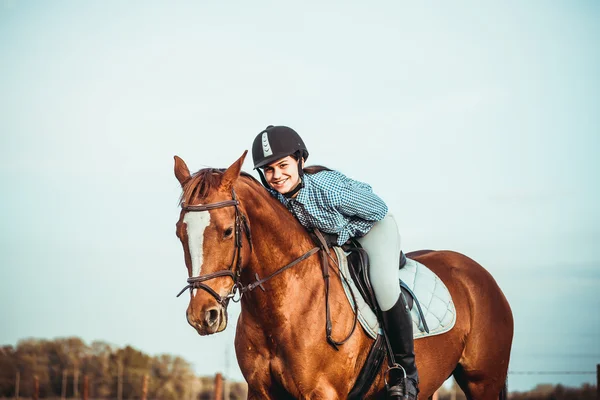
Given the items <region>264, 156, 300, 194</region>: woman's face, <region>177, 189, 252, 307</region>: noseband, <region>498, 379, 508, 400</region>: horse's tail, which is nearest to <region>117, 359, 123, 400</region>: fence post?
<region>498, 379, 508, 400</region>: horse's tail

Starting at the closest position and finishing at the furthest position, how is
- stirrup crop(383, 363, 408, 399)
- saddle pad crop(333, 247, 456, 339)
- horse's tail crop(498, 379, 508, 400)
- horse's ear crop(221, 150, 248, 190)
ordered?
horse's ear crop(221, 150, 248, 190)
stirrup crop(383, 363, 408, 399)
saddle pad crop(333, 247, 456, 339)
horse's tail crop(498, 379, 508, 400)

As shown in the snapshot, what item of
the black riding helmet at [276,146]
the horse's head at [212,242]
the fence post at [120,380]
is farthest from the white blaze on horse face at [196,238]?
the fence post at [120,380]

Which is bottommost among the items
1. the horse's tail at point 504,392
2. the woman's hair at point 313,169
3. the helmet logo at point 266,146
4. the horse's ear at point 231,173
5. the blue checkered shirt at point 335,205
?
the horse's tail at point 504,392

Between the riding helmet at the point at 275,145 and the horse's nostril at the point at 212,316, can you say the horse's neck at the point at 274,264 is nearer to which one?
the riding helmet at the point at 275,145

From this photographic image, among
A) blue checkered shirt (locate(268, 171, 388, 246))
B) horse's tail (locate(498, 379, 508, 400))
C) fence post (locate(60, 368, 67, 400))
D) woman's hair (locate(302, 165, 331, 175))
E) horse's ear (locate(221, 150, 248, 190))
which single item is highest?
woman's hair (locate(302, 165, 331, 175))

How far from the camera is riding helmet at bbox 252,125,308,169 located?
523cm

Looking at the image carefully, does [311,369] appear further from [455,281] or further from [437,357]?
[455,281]

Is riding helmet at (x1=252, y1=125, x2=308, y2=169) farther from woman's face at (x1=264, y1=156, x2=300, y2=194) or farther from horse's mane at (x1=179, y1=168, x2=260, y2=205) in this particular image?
horse's mane at (x1=179, y1=168, x2=260, y2=205)

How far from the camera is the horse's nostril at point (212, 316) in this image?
13.8ft

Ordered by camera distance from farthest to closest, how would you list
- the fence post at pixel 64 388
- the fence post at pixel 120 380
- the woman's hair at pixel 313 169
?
the fence post at pixel 64 388, the fence post at pixel 120 380, the woman's hair at pixel 313 169

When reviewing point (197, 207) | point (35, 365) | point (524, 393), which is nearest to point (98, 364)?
point (35, 365)

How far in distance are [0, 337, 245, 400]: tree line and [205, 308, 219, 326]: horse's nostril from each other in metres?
18.5

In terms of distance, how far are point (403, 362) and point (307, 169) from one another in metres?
1.73

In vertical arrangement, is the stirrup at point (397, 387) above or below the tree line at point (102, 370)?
above
